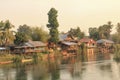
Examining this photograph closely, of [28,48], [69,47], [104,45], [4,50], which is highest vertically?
[104,45]

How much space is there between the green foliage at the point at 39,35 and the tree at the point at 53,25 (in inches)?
221

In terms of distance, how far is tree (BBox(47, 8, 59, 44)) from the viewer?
8288 centimetres

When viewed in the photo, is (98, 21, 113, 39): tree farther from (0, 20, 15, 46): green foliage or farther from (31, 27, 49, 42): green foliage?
(0, 20, 15, 46): green foliage

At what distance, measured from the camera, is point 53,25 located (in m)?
83.4

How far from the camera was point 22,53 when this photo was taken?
7412 centimetres

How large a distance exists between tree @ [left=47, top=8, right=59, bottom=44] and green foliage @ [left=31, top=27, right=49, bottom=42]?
562cm

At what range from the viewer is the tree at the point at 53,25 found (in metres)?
82.9

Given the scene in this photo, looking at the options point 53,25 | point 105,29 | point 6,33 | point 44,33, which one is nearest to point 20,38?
point 6,33

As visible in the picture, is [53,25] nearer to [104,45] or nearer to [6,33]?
[6,33]

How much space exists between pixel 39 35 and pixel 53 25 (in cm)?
901

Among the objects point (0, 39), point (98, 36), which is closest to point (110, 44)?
point (98, 36)

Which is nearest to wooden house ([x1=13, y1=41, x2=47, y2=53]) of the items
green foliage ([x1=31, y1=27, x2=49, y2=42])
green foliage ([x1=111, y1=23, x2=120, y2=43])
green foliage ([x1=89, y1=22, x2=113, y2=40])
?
green foliage ([x1=31, y1=27, x2=49, y2=42])

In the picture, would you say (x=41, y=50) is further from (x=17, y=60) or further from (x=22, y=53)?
(x=17, y=60)

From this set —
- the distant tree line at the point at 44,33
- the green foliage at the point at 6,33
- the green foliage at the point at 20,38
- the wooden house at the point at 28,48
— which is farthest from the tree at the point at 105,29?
the green foliage at the point at 6,33
